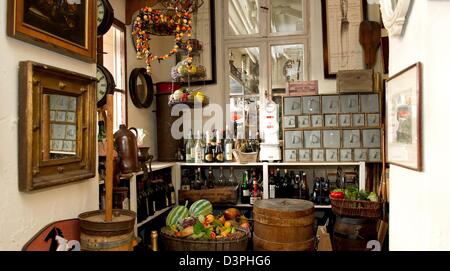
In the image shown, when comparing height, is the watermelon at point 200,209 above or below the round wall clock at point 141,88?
below

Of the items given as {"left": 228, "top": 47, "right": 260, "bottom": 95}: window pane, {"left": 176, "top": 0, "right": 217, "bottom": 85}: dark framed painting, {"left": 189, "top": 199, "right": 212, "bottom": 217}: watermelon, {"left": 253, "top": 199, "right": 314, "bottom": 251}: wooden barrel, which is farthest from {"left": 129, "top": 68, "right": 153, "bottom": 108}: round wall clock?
{"left": 253, "top": 199, "right": 314, "bottom": 251}: wooden barrel

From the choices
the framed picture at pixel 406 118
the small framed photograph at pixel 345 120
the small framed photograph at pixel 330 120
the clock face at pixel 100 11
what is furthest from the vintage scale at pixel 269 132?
the clock face at pixel 100 11

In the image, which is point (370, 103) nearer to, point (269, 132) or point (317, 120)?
point (317, 120)

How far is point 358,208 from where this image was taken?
2.93 metres

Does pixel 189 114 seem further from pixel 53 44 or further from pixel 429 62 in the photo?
pixel 429 62

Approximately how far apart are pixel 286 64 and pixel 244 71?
20.0 inches

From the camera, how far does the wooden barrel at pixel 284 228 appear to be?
98.5 inches

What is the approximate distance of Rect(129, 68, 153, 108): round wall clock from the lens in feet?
12.3

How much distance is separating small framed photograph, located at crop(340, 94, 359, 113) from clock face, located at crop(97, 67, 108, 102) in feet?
7.62

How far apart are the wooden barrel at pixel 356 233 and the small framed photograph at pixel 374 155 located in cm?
78

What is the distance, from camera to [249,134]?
4.21 m

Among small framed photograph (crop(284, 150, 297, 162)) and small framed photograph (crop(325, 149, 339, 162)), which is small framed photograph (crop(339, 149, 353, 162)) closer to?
small framed photograph (crop(325, 149, 339, 162))

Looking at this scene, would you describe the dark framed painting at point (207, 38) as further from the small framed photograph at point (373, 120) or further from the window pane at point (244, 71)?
the small framed photograph at point (373, 120)
